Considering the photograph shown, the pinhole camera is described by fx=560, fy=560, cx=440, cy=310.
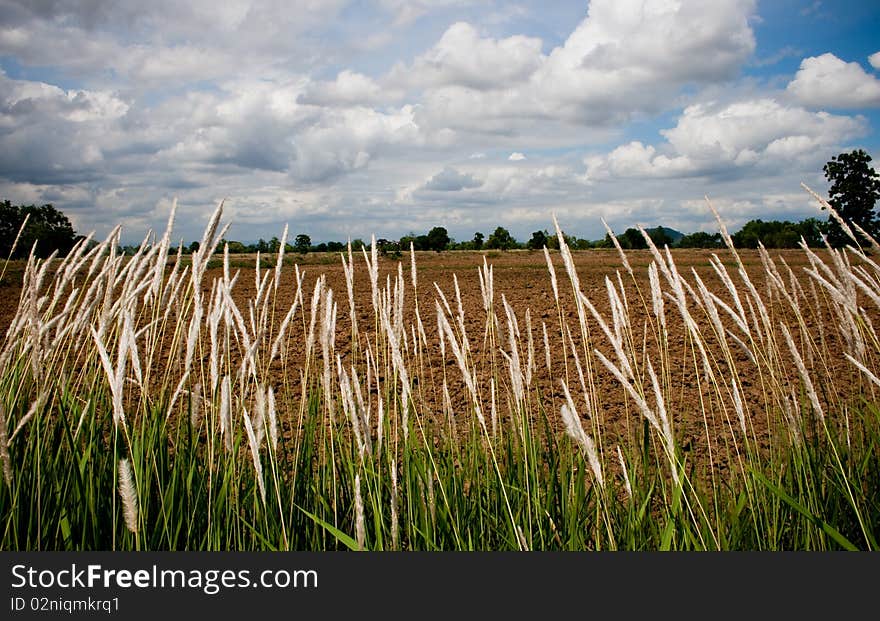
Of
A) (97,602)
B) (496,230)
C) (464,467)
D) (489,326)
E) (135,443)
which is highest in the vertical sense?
(496,230)

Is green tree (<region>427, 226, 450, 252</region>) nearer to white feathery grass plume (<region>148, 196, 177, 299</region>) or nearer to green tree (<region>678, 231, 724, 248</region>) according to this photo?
green tree (<region>678, 231, 724, 248</region>)

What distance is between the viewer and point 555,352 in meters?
4.93

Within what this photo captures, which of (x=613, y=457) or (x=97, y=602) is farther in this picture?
(x=613, y=457)

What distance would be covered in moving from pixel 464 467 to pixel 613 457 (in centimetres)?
170

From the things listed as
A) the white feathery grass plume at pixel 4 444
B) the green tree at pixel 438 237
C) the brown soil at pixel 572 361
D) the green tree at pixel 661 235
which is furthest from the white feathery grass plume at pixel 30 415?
the green tree at pixel 438 237

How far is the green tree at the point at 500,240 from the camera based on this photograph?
21523 mm

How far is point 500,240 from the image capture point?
2173cm

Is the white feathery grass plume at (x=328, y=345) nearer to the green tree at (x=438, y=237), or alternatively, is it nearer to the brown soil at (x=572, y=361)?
the brown soil at (x=572, y=361)

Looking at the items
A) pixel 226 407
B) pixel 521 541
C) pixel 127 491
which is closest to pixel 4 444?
pixel 127 491

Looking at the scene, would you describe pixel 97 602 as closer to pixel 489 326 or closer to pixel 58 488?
pixel 58 488

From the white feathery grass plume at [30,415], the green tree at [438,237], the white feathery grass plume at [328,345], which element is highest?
the green tree at [438,237]

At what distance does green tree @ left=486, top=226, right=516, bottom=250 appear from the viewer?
21.5 metres

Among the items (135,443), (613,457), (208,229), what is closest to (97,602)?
(135,443)

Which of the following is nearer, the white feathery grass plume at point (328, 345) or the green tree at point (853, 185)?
the white feathery grass plume at point (328, 345)
